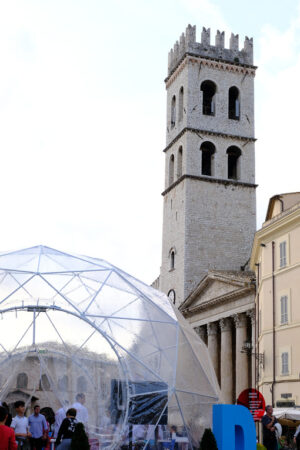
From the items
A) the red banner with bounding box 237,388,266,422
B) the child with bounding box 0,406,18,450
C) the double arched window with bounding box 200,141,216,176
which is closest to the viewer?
the child with bounding box 0,406,18,450

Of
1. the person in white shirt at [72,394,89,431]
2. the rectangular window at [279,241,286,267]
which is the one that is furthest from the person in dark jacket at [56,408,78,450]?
the rectangular window at [279,241,286,267]

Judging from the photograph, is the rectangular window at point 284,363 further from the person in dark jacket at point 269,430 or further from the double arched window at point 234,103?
the double arched window at point 234,103

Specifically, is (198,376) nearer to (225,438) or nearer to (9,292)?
(225,438)

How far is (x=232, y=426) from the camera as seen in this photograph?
1432 cm

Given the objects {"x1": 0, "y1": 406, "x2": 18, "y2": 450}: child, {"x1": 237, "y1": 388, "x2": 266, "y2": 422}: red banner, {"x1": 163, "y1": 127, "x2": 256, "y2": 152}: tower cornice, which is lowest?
{"x1": 0, "y1": 406, "x2": 18, "y2": 450}: child

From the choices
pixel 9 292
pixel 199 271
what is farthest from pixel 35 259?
pixel 199 271

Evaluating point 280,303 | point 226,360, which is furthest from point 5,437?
point 226,360

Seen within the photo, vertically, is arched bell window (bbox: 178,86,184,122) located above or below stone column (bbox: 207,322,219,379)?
above

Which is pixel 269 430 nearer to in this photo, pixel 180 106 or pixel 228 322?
pixel 228 322

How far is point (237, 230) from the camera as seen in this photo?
53.6 meters

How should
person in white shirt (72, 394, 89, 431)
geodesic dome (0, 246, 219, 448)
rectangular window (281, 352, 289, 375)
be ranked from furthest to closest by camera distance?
1. rectangular window (281, 352, 289, 375)
2. geodesic dome (0, 246, 219, 448)
3. person in white shirt (72, 394, 89, 431)

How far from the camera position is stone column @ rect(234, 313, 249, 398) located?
137ft

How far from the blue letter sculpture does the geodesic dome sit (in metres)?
2.36

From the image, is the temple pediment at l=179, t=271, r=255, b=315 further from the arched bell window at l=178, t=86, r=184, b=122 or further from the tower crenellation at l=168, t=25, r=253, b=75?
the tower crenellation at l=168, t=25, r=253, b=75
